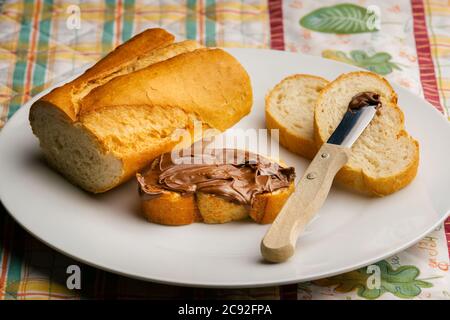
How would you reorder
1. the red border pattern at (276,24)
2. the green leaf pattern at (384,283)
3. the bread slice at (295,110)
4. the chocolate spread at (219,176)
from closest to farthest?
the green leaf pattern at (384,283)
the chocolate spread at (219,176)
the bread slice at (295,110)
the red border pattern at (276,24)

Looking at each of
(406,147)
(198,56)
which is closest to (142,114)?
(198,56)

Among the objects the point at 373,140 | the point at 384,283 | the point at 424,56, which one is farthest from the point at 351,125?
the point at 424,56

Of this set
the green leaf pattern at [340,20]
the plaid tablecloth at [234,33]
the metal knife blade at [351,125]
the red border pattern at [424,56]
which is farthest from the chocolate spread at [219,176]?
the green leaf pattern at [340,20]

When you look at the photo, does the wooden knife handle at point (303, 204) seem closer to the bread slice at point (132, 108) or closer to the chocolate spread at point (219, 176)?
the chocolate spread at point (219, 176)

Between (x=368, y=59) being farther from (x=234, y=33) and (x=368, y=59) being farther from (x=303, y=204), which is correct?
(x=303, y=204)

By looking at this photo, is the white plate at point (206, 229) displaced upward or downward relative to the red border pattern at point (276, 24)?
downward

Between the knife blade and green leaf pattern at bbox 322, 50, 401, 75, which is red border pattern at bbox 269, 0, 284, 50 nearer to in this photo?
green leaf pattern at bbox 322, 50, 401, 75

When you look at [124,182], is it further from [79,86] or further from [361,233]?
[361,233]
